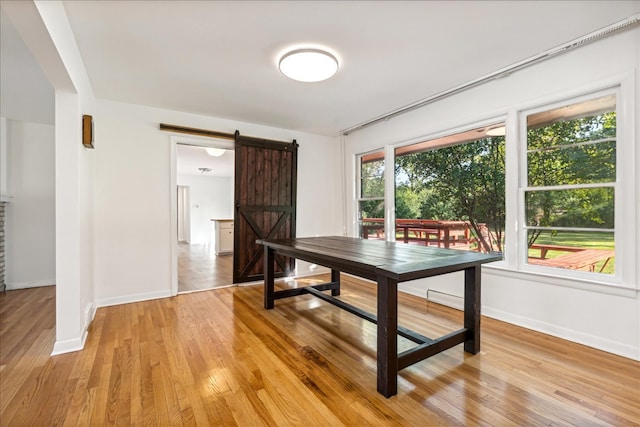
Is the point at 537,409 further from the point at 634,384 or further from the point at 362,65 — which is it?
the point at 362,65

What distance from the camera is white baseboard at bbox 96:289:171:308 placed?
3361mm

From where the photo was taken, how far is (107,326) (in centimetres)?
275

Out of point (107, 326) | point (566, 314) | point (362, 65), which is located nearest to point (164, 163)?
point (107, 326)

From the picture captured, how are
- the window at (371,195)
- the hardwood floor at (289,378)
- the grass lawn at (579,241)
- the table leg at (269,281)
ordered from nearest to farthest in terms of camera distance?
the hardwood floor at (289,378) → the grass lawn at (579,241) → the table leg at (269,281) → the window at (371,195)

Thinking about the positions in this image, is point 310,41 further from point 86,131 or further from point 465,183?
point 465,183

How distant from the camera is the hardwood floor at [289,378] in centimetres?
154

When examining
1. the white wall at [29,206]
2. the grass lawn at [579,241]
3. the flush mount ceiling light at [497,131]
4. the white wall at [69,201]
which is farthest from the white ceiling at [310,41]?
the white wall at [29,206]

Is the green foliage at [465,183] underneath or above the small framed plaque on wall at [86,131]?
underneath

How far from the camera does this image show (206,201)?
1018cm

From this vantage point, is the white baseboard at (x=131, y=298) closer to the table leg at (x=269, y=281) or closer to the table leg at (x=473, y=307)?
the table leg at (x=269, y=281)

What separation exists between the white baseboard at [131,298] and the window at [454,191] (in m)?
3.28

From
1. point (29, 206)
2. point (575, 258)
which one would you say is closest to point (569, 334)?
point (575, 258)

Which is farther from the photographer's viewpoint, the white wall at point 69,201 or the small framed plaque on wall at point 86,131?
the small framed plaque on wall at point 86,131

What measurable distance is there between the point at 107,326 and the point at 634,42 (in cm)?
499
